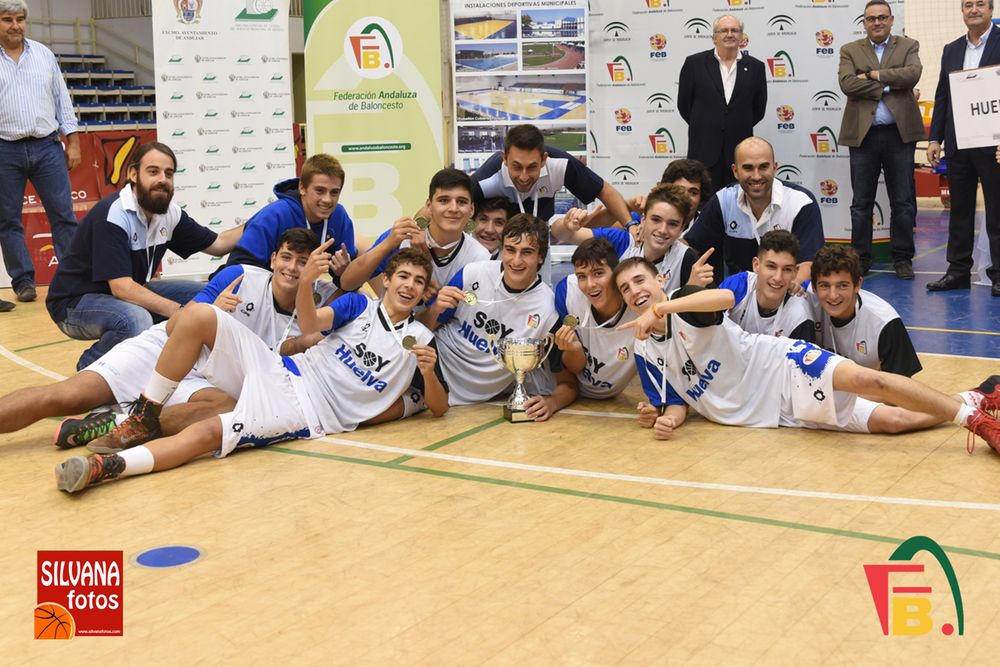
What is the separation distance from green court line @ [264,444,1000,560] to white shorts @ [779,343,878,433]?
1151mm

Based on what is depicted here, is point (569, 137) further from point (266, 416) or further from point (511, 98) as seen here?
point (266, 416)

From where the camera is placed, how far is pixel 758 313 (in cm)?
519

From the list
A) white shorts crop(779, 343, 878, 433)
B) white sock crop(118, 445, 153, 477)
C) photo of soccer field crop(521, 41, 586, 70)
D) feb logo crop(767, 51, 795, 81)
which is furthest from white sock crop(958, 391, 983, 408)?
photo of soccer field crop(521, 41, 586, 70)

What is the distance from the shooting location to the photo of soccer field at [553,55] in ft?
33.8

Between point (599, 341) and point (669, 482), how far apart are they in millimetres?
1224

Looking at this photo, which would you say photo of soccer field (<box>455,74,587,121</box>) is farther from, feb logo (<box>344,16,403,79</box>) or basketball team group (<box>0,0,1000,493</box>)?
basketball team group (<box>0,0,1000,493</box>)

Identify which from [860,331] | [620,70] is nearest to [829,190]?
[620,70]

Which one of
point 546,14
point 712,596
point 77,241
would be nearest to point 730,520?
point 712,596

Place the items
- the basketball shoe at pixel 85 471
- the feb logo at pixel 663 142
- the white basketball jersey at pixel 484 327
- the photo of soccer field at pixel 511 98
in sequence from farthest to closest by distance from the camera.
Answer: the photo of soccer field at pixel 511 98 < the feb logo at pixel 663 142 < the white basketball jersey at pixel 484 327 < the basketball shoe at pixel 85 471

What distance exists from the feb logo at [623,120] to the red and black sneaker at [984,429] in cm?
610

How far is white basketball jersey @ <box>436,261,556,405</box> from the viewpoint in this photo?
5.34 meters

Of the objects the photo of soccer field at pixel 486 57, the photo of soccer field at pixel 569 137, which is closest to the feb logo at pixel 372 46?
the photo of soccer field at pixel 486 57

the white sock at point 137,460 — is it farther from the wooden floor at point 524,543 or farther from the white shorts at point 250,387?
the white shorts at point 250,387

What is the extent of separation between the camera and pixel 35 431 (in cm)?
511
